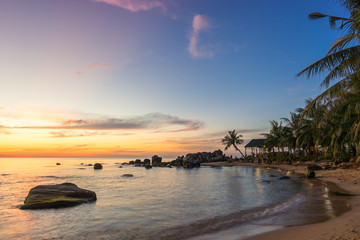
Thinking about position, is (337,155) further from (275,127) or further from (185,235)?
(185,235)

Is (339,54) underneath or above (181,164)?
above

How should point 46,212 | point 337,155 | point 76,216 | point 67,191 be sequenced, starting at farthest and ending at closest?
point 337,155, point 67,191, point 46,212, point 76,216

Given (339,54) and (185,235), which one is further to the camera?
(339,54)

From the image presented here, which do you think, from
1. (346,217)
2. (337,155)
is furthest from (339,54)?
(337,155)

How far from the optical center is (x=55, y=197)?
14.4 m

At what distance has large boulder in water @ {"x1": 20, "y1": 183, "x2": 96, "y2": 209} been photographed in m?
13.7

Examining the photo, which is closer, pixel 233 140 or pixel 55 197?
pixel 55 197

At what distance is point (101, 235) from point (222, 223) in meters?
4.97

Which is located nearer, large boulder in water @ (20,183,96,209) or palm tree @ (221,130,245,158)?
large boulder in water @ (20,183,96,209)

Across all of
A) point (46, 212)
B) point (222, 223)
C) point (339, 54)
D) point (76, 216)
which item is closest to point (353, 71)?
point (339, 54)

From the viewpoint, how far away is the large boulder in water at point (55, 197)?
1370 centimetres

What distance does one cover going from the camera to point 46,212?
1280 centimetres

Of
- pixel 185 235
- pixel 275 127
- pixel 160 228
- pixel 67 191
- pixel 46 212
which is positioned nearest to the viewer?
pixel 185 235

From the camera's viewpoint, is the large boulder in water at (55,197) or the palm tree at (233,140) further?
the palm tree at (233,140)
